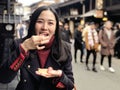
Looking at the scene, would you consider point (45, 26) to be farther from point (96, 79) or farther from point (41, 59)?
point (96, 79)

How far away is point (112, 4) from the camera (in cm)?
3366

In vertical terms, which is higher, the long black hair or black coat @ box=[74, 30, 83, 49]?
the long black hair

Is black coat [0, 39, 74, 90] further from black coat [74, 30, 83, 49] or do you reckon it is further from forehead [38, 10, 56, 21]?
black coat [74, 30, 83, 49]

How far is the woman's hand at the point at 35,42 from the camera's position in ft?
8.97

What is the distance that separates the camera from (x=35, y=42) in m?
2.74

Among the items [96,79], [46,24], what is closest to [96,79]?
[96,79]

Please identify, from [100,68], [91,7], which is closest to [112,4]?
[91,7]

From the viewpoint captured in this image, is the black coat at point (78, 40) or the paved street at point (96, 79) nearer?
the paved street at point (96, 79)

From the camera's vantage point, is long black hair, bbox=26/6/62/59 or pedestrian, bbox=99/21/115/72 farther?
pedestrian, bbox=99/21/115/72

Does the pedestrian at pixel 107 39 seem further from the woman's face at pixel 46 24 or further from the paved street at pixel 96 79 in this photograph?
the woman's face at pixel 46 24

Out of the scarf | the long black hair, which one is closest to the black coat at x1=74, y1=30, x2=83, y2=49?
the scarf

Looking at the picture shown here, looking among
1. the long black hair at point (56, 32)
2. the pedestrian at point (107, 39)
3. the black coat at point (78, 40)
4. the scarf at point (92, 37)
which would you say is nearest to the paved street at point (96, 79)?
the pedestrian at point (107, 39)

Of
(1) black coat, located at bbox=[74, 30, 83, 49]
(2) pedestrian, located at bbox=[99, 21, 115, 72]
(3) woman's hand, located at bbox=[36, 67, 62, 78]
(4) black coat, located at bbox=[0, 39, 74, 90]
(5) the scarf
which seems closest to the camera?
(3) woman's hand, located at bbox=[36, 67, 62, 78]

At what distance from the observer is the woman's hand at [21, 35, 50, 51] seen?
8.97 feet
